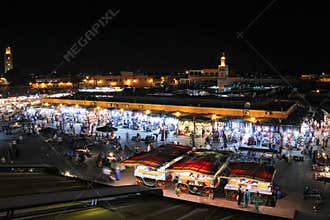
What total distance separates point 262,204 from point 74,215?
24.3ft

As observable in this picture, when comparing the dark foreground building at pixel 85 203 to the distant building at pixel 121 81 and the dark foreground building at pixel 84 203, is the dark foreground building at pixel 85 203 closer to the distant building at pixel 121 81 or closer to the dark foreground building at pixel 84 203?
the dark foreground building at pixel 84 203

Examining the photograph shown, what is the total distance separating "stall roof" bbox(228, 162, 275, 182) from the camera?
9953 mm

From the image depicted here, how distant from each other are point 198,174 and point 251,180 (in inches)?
69.6

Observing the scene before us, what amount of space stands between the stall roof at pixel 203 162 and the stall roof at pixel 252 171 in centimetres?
55

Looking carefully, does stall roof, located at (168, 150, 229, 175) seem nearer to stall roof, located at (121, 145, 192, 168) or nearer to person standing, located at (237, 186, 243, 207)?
stall roof, located at (121, 145, 192, 168)

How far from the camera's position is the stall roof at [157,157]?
11.5 meters

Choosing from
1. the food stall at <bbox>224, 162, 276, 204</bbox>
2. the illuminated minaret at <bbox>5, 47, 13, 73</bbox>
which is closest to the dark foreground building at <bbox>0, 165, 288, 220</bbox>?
the food stall at <bbox>224, 162, 276, 204</bbox>

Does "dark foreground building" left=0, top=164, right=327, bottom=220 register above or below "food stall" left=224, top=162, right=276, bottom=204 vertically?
above

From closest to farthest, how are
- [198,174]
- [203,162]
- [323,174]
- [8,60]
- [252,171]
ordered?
[252,171] < [198,174] < [203,162] < [323,174] < [8,60]

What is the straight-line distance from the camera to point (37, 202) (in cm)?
330

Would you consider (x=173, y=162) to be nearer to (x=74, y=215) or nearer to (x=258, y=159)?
(x=258, y=159)

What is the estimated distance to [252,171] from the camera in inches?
407

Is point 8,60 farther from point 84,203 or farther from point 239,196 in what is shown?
point 84,203

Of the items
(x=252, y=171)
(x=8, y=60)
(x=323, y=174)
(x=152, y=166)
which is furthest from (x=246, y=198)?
(x=8, y=60)
